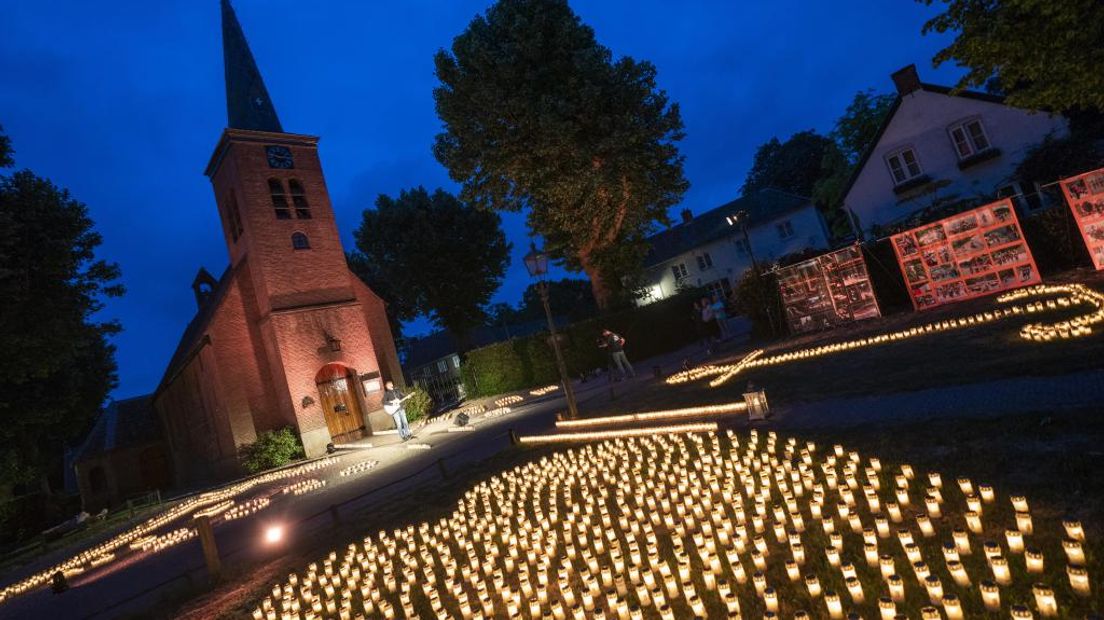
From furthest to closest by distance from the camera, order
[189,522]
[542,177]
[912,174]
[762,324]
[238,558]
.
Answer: [912,174] < [542,177] < [762,324] < [189,522] < [238,558]

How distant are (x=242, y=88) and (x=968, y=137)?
35.4 metres

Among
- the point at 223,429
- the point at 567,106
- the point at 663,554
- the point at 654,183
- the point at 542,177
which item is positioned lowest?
the point at 663,554

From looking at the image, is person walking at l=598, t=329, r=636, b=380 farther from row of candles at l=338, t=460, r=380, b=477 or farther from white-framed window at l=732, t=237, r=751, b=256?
white-framed window at l=732, t=237, r=751, b=256

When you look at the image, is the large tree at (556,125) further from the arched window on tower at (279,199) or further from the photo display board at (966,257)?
the photo display board at (966,257)

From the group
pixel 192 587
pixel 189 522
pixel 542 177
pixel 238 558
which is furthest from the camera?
pixel 542 177

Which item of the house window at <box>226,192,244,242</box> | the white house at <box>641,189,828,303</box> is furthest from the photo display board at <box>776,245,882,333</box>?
the house window at <box>226,192,244,242</box>

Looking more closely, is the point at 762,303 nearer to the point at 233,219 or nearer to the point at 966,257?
the point at 966,257

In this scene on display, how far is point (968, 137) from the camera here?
82.9ft

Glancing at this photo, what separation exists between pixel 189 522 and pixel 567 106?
1917 cm

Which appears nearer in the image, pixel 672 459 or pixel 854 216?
pixel 672 459

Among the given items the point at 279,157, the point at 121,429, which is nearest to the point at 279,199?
the point at 279,157

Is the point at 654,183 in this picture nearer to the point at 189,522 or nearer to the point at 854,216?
the point at 854,216

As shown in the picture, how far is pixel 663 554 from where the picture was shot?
5043mm

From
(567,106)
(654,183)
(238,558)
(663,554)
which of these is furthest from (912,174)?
(238,558)
